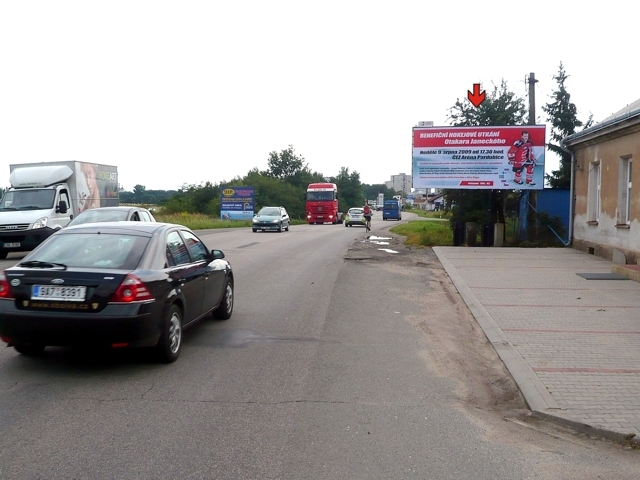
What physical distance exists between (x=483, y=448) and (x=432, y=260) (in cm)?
1419

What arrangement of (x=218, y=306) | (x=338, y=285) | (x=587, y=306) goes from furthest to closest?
(x=338, y=285) < (x=587, y=306) < (x=218, y=306)

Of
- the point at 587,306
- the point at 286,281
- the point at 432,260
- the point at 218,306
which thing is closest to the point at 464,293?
the point at 587,306

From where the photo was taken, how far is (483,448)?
4.90 m

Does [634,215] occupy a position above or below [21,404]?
above

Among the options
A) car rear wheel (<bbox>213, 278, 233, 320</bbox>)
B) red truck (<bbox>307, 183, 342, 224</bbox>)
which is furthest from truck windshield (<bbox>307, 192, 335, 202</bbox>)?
car rear wheel (<bbox>213, 278, 233, 320</bbox>)

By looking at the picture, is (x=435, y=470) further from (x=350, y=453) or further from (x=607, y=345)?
(x=607, y=345)

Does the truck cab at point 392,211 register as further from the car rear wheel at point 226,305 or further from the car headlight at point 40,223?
the car rear wheel at point 226,305

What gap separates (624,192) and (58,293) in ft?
49.1

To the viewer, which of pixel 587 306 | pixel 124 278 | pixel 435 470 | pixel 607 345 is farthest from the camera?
pixel 587 306

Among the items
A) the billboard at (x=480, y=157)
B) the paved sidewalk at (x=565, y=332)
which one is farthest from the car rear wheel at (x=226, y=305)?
the billboard at (x=480, y=157)

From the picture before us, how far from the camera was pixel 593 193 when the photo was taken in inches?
779

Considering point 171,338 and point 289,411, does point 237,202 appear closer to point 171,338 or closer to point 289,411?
point 171,338

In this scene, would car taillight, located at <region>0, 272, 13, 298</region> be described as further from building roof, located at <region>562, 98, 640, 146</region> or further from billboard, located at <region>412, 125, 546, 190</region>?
billboard, located at <region>412, 125, 546, 190</region>

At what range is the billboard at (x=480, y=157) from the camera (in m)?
22.2
